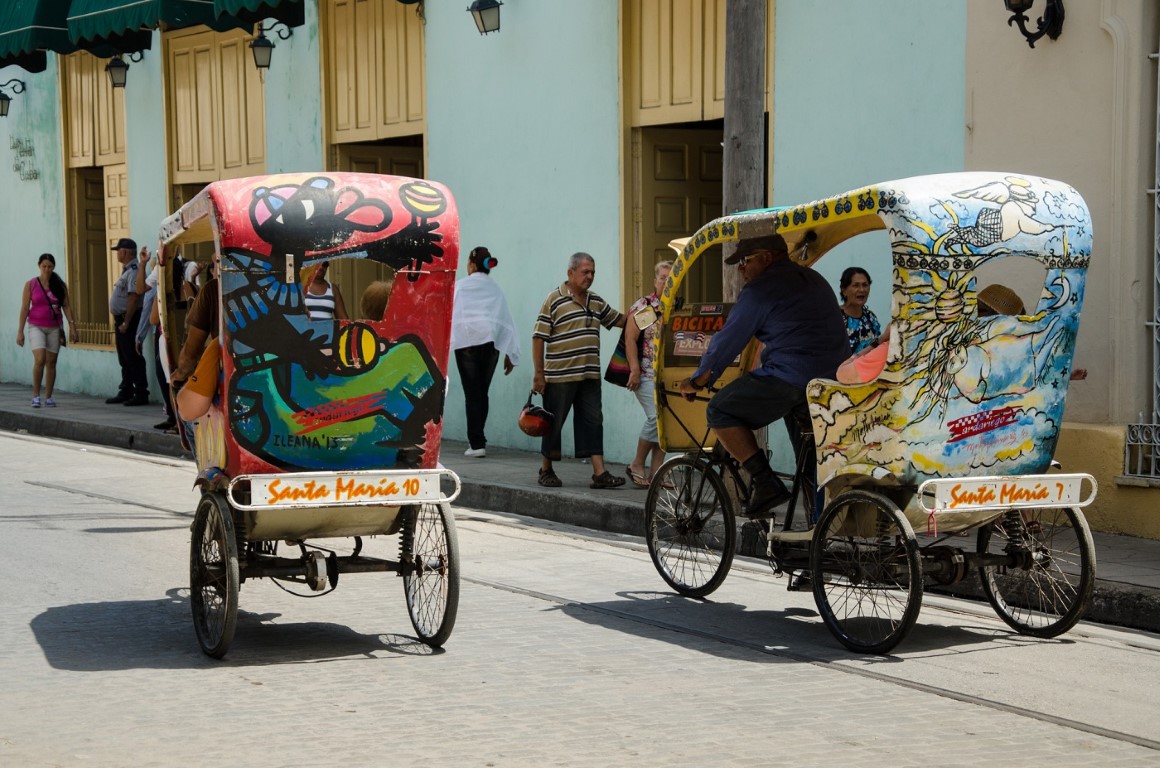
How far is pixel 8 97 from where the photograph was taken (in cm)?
2578

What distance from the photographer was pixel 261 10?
59.2ft

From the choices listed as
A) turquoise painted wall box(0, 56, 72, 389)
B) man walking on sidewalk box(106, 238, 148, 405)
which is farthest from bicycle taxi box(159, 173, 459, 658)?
turquoise painted wall box(0, 56, 72, 389)

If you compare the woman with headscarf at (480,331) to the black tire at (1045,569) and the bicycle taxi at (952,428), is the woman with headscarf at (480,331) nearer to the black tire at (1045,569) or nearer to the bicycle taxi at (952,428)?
the bicycle taxi at (952,428)

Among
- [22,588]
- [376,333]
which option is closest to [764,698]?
[376,333]

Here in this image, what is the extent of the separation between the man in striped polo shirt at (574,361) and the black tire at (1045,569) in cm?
493

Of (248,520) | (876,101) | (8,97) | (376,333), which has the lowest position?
(248,520)

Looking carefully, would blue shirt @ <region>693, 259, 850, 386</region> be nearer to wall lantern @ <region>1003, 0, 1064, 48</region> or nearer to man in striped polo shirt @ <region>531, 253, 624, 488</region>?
wall lantern @ <region>1003, 0, 1064, 48</region>

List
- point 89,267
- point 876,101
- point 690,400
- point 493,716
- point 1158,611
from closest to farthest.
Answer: point 493,716, point 1158,611, point 690,400, point 876,101, point 89,267

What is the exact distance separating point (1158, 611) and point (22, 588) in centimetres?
582

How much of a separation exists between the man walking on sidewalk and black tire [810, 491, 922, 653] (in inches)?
572

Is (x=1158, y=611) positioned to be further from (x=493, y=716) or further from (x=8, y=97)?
(x=8, y=97)

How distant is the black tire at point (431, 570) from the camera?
7234 mm

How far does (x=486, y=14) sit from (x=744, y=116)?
525 centimetres

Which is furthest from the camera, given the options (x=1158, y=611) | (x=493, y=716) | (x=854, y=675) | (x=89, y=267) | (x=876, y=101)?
(x=89, y=267)
